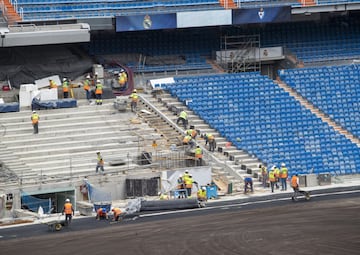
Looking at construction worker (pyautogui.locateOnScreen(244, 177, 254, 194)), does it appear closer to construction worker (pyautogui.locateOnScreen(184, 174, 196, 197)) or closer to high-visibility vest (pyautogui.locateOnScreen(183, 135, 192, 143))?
construction worker (pyautogui.locateOnScreen(184, 174, 196, 197))

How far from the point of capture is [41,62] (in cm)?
5394

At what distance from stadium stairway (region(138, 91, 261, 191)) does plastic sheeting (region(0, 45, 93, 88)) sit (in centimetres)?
407

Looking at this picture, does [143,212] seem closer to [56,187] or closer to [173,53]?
[56,187]

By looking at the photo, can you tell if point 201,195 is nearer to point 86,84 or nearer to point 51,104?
point 51,104

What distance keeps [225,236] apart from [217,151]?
1335cm

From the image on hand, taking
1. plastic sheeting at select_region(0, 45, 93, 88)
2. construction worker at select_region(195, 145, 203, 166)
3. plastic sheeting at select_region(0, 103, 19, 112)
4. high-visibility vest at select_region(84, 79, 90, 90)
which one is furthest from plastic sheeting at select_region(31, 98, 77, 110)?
construction worker at select_region(195, 145, 203, 166)

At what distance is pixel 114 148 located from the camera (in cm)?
4734

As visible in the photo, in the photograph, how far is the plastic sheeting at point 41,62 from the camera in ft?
175

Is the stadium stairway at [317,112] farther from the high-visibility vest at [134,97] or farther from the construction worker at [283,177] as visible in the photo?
the high-visibility vest at [134,97]

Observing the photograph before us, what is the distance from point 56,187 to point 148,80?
43.1 feet

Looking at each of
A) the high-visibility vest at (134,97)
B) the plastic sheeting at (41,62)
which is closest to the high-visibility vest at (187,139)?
the high-visibility vest at (134,97)

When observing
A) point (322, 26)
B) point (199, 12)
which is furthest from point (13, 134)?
point (322, 26)

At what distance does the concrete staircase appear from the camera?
44812 millimetres

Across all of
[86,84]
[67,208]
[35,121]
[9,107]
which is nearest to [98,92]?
[86,84]
